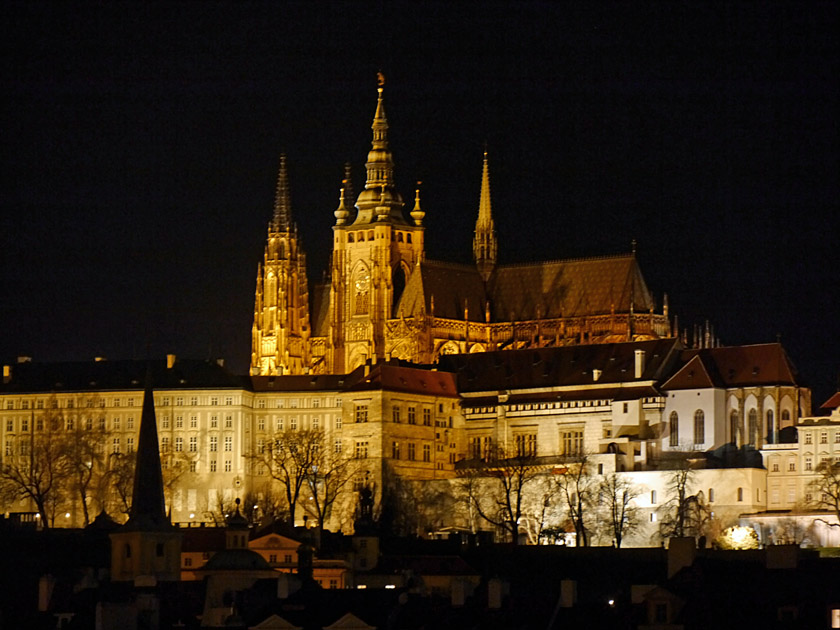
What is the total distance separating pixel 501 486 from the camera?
16462 centimetres

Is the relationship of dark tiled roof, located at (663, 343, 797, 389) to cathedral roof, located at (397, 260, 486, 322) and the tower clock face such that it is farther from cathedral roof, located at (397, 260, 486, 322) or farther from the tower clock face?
the tower clock face

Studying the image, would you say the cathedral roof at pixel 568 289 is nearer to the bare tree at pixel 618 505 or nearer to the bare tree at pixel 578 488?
the bare tree at pixel 578 488

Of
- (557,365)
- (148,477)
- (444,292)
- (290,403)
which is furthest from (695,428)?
(148,477)

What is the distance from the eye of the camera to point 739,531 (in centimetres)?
14550

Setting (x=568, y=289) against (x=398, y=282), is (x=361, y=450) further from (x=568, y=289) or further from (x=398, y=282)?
(x=568, y=289)

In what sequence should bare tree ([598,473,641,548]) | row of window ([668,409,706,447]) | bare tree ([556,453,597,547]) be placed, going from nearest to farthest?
bare tree ([598,473,641,548])
bare tree ([556,453,597,547])
row of window ([668,409,706,447])

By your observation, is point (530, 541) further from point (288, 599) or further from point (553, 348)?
point (288, 599)

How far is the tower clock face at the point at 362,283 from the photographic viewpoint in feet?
623

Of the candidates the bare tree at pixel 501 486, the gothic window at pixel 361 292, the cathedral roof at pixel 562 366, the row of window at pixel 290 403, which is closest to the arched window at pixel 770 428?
the cathedral roof at pixel 562 366

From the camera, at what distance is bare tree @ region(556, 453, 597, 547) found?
15750 cm

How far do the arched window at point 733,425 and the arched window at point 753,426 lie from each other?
70cm

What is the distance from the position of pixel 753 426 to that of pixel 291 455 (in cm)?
2763

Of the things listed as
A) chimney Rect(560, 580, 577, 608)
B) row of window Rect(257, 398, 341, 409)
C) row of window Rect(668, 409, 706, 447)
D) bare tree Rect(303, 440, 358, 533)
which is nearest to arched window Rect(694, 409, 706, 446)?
row of window Rect(668, 409, 706, 447)

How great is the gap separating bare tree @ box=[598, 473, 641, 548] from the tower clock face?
3267 cm
